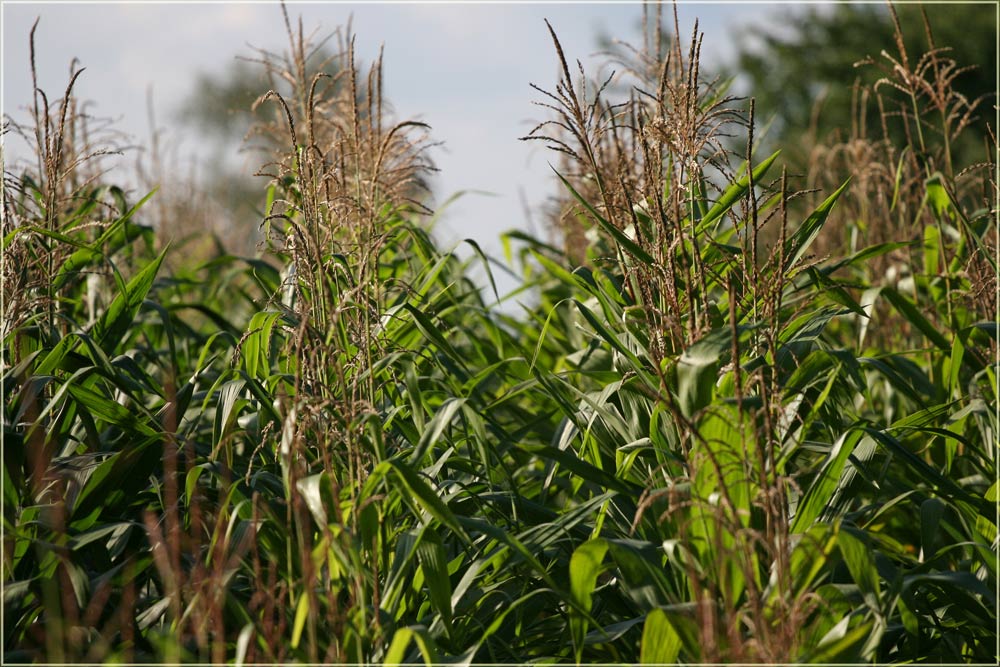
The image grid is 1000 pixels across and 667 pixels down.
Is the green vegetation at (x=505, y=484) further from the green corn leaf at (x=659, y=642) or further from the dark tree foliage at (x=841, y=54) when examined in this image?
the dark tree foliage at (x=841, y=54)

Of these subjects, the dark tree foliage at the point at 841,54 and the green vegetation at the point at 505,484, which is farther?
the dark tree foliage at the point at 841,54

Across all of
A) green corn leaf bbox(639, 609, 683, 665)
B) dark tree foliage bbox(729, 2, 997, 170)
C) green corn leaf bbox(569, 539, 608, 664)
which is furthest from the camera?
dark tree foliage bbox(729, 2, 997, 170)

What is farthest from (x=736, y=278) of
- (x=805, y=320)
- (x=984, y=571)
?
(x=984, y=571)

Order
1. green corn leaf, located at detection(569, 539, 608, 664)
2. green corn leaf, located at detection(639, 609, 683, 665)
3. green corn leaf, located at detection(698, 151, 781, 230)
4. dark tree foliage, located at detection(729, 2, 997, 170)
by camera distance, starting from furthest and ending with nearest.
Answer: dark tree foliage, located at detection(729, 2, 997, 170) < green corn leaf, located at detection(698, 151, 781, 230) < green corn leaf, located at detection(569, 539, 608, 664) < green corn leaf, located at detection(639, 609, 683, 665)

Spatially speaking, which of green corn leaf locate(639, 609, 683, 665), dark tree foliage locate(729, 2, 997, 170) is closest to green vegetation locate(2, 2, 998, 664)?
green corn leaf locate(639, 609, 683, 665)

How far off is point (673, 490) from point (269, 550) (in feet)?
2.86

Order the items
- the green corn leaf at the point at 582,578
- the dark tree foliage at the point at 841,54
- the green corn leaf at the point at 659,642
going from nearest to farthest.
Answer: the green corn leaf at the point at 659,642 → the green corn leaf at the point at 582,578 → the dark tree foliage at the point at 841,54

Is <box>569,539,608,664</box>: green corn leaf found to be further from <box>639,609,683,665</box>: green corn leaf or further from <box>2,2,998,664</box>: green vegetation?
<box>639,609,683,665</box>: green corn leaf

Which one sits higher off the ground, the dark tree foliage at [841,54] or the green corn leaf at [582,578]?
the dark tree foliage at [841,54]

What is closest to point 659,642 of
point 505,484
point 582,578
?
point 582,578

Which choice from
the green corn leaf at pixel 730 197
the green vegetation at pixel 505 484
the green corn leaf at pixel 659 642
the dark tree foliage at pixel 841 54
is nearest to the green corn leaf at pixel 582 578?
the green vegetation at pixel 505 484

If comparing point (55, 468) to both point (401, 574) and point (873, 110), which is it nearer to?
point (401, 574)

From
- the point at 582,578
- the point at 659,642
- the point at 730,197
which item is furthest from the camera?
the point at 730,197

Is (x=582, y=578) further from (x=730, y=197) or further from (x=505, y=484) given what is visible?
(x=730, y=197)
